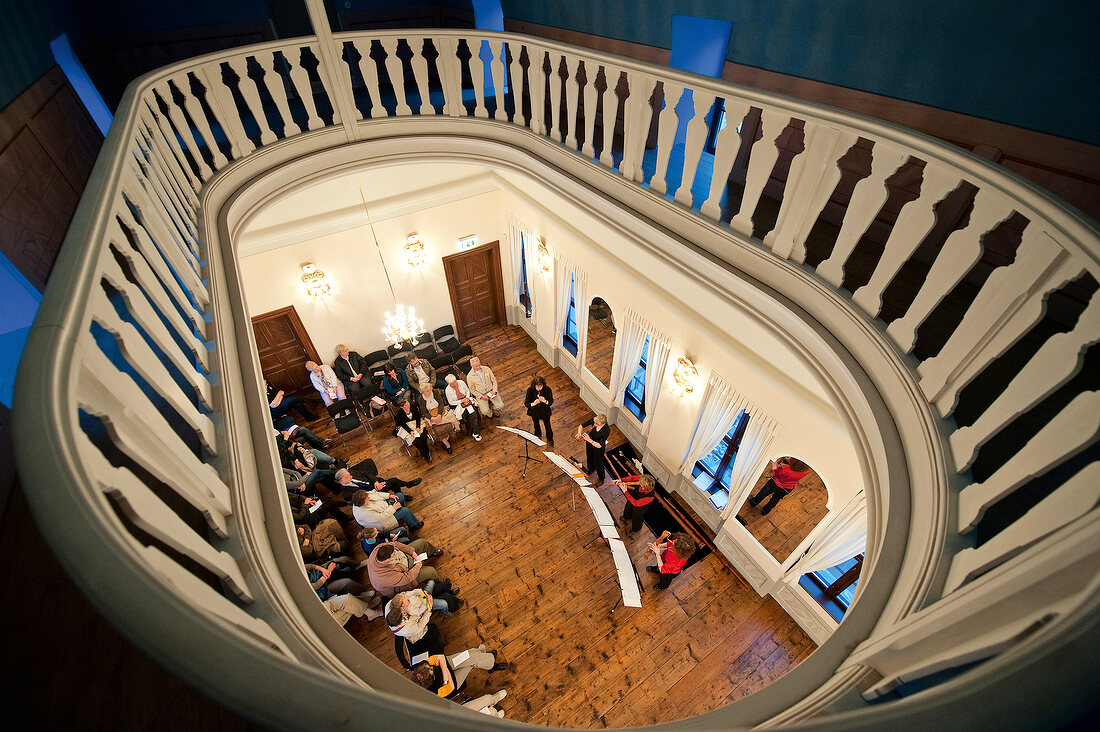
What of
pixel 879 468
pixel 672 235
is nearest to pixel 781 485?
pixel 879 468

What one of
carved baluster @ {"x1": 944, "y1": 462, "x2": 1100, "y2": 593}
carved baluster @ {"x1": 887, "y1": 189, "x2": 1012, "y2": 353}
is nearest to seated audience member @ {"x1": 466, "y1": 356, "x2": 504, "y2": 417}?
carved baluster @ {"x1": 887, "y1": 189, "x2": 1012, "y2": 353}

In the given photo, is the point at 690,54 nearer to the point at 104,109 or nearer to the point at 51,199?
the point at 51,199

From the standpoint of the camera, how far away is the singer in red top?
21.3 ft

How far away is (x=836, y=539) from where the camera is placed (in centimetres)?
503

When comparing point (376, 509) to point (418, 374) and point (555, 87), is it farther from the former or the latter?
point (555, 87)

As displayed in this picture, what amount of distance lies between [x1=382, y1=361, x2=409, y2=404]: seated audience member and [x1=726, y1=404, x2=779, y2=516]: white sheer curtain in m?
5.94

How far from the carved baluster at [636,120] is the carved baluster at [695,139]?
1.53 ft

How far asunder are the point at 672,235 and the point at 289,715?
4.18m

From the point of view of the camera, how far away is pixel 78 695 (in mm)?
1520

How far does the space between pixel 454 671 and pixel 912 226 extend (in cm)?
611

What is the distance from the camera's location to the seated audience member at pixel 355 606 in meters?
5.61

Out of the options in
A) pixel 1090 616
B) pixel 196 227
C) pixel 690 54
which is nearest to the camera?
pixel 1090 616

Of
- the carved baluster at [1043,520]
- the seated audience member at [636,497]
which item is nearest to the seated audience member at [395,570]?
the seated audience member at [636,497]

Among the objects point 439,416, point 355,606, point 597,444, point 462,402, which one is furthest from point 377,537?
point 597,444
